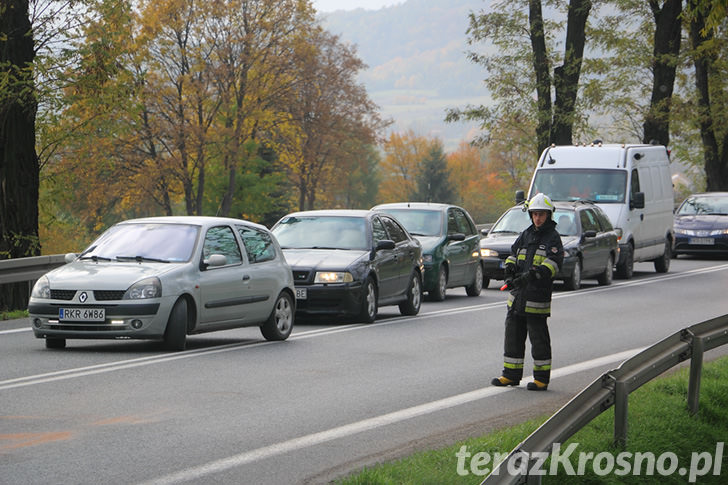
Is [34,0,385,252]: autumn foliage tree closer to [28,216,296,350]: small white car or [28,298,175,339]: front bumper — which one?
[28,216,296,350]: small white car

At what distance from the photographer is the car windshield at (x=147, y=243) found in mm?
13445

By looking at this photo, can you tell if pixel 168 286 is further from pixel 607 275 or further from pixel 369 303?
pixel 607 275

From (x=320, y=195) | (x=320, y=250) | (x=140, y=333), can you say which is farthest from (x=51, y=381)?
(x=320, y=195)

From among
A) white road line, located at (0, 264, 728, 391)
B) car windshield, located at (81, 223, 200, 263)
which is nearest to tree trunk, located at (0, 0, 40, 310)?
white road line, located at (0, 264, 728, 391)

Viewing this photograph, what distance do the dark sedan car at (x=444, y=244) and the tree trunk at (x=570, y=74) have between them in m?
15.8

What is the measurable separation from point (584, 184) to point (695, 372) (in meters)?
19.1

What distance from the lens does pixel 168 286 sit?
12750 mm

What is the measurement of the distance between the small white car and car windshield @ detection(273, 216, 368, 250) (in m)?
2.88

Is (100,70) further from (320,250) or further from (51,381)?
(51,381)

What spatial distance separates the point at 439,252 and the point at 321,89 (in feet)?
136

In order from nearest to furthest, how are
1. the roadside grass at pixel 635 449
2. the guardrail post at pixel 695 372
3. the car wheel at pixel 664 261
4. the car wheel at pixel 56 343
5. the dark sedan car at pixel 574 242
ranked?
the roadside grass at pixel 635 449 → the guardrail post at pixel 695 372 → the car wheel at pixel 56 343 → the dark sedan car at pixel 574 242 → the car wheel at pixel 664 261

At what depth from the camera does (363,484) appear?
6465 millimetres

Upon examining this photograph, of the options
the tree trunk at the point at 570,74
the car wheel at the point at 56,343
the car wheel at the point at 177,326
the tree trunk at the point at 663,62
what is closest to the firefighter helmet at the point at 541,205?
the car wheel at the point at 177,326

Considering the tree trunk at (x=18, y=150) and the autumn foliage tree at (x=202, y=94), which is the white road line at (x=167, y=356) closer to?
the tree trunk at (x=18, y=150)
